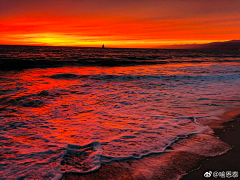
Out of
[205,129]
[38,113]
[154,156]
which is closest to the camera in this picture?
[154,156]

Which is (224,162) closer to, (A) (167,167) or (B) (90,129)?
(A) (167,167)

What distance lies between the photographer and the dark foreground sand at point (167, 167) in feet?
9.75

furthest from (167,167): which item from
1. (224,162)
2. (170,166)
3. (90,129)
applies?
(90,129)

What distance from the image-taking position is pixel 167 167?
3.20 m

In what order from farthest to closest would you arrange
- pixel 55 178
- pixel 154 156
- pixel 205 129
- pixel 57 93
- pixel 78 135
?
pixel 57 93
pixel 205 129
pixel 78 135
pixel 154 156
pixel 55 178

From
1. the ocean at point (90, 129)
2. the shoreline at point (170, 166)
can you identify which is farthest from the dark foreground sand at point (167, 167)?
the ocean at point (90, 129)

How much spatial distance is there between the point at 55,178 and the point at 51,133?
175 centimetres

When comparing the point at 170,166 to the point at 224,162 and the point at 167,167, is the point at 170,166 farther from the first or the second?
the point at 224,162

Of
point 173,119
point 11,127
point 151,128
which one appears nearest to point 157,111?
point 173,119

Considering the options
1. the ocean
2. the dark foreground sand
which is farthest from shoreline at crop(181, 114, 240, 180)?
the ocean

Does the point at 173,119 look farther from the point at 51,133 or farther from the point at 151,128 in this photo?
the point at 51,133

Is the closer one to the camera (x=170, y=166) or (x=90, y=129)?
(x=170, y=166)

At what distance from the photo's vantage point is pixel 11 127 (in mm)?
4859

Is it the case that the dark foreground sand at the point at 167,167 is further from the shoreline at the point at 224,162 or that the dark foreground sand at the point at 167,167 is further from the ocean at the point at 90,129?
the ocean at the point at 90,129
